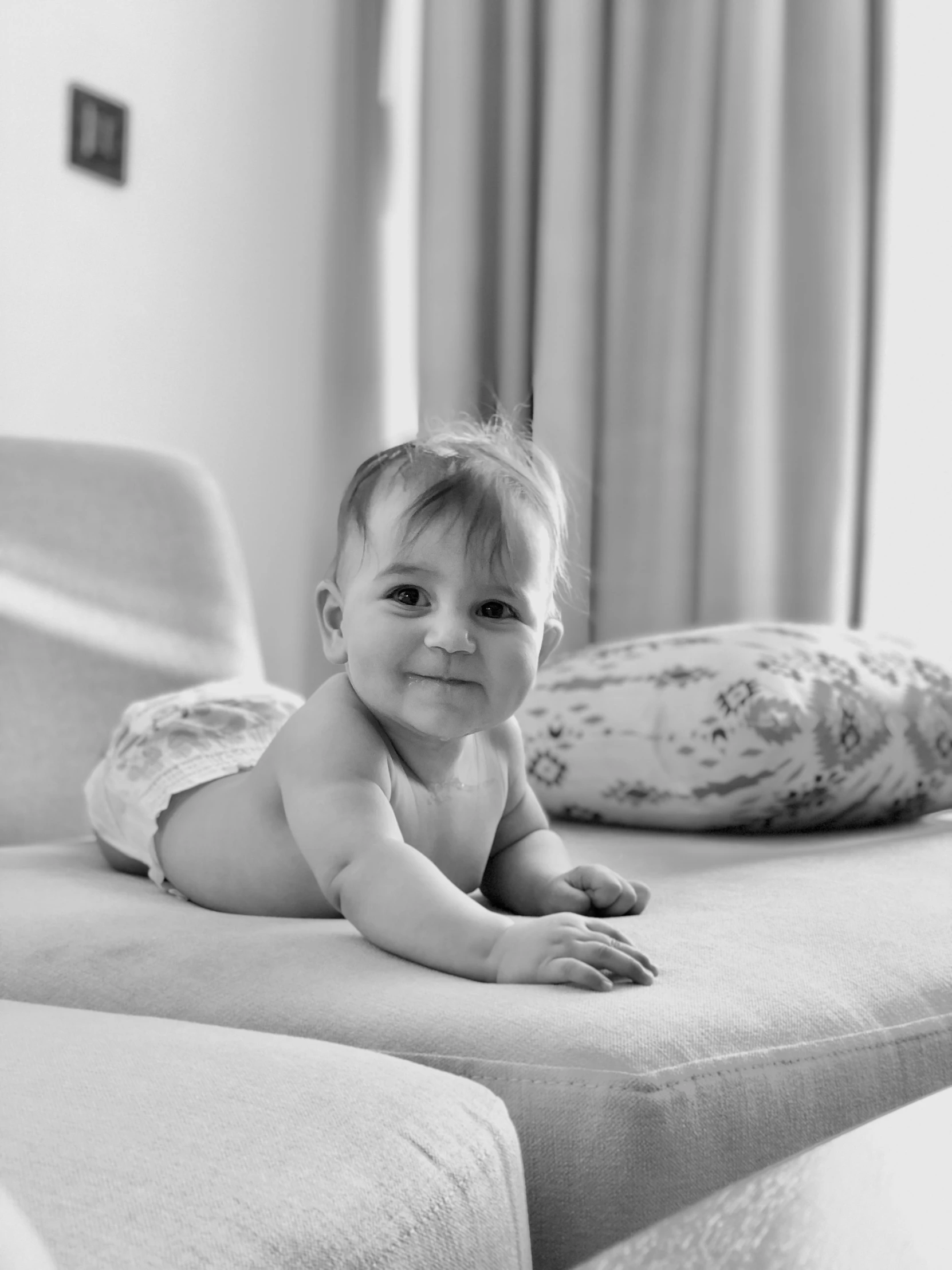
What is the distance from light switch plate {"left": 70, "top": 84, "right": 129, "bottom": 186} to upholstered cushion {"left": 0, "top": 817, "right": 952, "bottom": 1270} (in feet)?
4.03

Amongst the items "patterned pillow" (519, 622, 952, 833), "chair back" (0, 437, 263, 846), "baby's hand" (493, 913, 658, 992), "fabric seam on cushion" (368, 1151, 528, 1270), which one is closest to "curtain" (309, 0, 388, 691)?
"chair back" (0, 437, 263, 846)

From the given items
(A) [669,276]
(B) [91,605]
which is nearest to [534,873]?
(B) [91,605]

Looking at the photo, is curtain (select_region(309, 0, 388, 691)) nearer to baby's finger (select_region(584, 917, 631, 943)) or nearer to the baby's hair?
the baby's hair

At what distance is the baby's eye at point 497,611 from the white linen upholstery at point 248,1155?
1.41 ft

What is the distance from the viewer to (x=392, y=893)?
91cm

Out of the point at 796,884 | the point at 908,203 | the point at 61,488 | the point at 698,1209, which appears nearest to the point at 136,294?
the point at 61,488

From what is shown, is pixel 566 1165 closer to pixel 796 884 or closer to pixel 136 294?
pixel 796 884

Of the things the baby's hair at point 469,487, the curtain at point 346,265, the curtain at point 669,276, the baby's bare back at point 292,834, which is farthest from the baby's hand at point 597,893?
the curtain at point 346,265

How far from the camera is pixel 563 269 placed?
2.41 m

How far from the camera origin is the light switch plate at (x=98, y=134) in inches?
76.5

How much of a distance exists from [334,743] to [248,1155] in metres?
0.50

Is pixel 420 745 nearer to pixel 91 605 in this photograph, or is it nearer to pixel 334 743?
pixel 334 743

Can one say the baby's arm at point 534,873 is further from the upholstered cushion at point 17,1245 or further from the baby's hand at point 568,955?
the upholstered cushion at point 17,1245

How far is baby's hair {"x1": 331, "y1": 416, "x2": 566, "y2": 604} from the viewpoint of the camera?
1032mm
